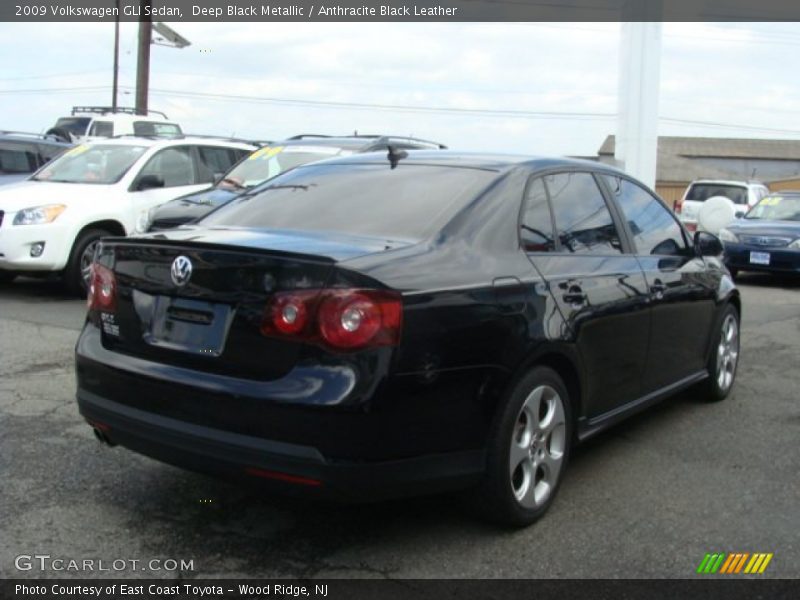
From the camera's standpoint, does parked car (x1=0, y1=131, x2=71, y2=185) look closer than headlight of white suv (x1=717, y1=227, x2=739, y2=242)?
Yes

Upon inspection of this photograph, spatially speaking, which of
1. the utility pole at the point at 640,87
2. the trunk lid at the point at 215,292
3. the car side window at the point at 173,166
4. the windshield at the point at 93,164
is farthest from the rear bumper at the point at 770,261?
the trunk lid at the point at 215,292

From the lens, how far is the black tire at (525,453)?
334 centimetres

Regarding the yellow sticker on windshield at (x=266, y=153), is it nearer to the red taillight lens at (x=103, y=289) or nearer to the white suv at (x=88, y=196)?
the white suv at (x=88, y=196)

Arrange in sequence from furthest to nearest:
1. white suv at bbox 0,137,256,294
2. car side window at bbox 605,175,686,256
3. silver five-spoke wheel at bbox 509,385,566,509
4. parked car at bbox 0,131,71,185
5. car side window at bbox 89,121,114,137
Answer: car side window at bbox 89,121,114,137 → parked car at bbox 0,131,71,185 → white suv at bbox 0,137,256,294 → car side window at bbox 605,175,686,256 → silver five-spoke wheel at bbox 509,385,566,509

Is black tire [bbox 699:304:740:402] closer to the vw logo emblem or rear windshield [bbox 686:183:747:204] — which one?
the vw logo emblem

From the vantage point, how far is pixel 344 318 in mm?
2955

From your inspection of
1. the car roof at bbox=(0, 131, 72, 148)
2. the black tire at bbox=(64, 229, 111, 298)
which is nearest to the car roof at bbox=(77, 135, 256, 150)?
the black tire at bbox=(64, 229, 111, 298)

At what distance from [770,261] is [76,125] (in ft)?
64.0

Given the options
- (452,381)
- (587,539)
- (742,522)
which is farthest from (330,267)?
(742,522)

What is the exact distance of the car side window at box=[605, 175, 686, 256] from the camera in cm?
472

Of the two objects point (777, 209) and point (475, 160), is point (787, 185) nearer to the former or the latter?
point (777, 209)

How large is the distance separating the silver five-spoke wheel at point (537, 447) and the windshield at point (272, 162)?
6378 millimetres

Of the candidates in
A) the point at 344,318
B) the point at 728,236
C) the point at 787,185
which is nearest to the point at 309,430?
the point at 344,318

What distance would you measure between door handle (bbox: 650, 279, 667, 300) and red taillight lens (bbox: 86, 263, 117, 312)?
2.72 meters
